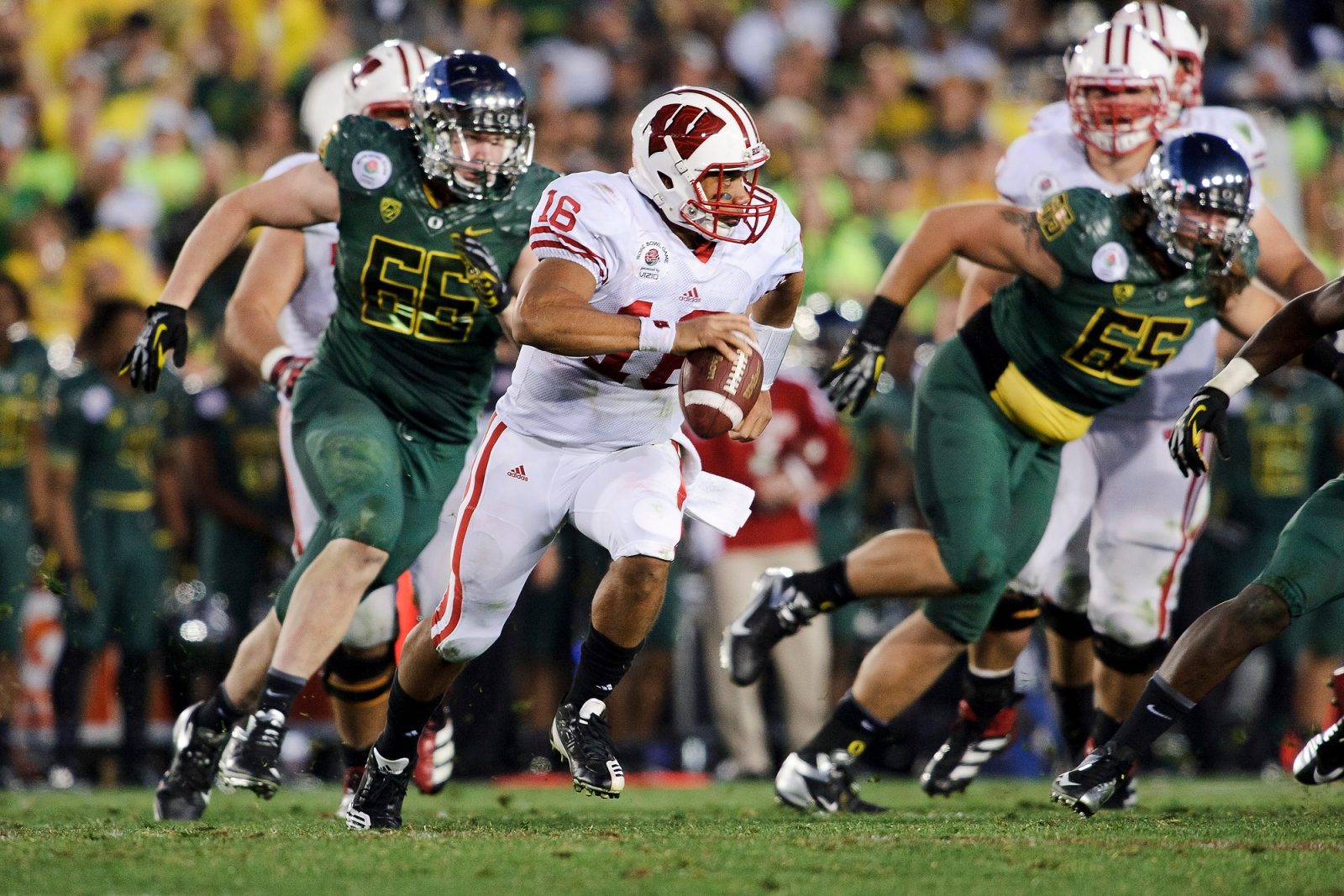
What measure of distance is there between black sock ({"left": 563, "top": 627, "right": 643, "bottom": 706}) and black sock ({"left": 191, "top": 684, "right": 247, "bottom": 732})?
4.08ft

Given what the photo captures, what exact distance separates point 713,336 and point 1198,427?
138 cm

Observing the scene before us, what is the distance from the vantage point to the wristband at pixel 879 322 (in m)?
5.45

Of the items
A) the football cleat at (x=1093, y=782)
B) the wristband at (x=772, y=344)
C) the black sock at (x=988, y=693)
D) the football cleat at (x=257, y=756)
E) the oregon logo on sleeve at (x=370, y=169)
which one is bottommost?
the black sock at (x=988, y=693)

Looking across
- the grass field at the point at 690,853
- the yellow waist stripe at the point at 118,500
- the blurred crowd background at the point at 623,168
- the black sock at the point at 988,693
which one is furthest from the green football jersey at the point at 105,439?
the black sock at the point at 988,693

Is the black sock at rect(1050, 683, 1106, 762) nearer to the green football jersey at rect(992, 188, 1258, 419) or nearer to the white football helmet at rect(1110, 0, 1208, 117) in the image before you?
the green football jersey at rect(992, 188, 1258, 419)

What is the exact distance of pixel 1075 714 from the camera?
20.6ft

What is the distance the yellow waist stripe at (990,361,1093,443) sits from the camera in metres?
5.48

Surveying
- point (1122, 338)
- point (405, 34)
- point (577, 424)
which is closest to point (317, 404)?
point (577, 424)

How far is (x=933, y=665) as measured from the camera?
18.2ft

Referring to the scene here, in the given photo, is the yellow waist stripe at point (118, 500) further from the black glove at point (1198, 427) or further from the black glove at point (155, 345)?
the black glove at point (1198, 427)

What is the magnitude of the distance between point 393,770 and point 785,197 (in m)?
6.17

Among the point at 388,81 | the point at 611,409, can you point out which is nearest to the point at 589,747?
the point at 611,409

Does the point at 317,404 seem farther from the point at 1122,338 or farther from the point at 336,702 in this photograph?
the point at 1122,338

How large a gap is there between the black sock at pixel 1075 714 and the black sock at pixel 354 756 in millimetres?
2380
